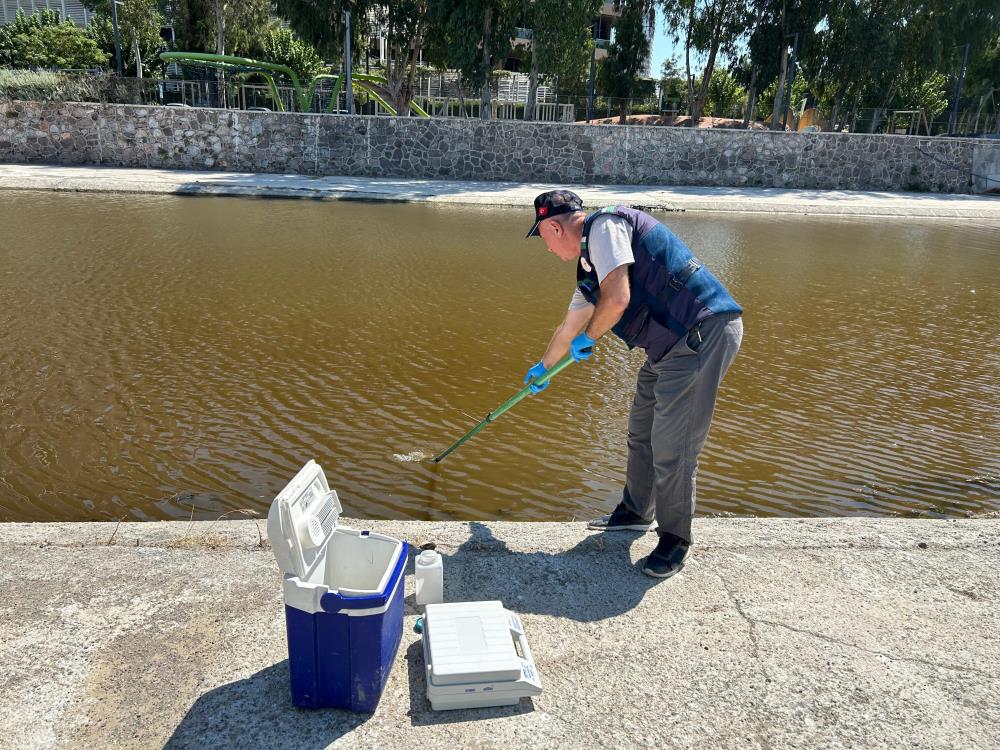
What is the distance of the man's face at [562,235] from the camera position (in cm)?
329

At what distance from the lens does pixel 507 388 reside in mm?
6078

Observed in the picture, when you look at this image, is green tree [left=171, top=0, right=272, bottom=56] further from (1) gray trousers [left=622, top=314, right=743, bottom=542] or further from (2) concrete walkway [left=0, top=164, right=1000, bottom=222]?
(1) gray trousers [left=622, top=314, right=743, bottom=542]

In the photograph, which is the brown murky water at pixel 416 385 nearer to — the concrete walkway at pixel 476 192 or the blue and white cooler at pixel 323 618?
the blue and white cooler at pixel 323 618

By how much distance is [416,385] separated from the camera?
607 centimetres

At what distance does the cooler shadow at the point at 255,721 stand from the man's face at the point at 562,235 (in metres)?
1.92

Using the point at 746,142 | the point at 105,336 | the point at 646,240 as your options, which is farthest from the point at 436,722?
the point at 746,142

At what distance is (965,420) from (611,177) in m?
15.6

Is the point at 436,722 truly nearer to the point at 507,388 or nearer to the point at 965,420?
the point at 507,388

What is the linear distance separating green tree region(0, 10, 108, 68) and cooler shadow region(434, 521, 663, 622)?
41.6m

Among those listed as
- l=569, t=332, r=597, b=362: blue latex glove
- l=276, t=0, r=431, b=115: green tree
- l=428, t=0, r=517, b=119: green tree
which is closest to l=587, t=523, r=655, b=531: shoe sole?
l=569, t=332, r=597, b=362: blue latex glove

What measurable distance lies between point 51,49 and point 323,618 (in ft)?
145

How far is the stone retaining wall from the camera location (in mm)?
19219

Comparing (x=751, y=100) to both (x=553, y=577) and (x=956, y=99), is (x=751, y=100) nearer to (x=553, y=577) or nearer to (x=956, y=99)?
(x=956, y=99)

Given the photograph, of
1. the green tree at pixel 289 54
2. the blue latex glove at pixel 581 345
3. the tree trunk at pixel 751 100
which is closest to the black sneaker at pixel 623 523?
the blue latex glove at pixel 581 345
